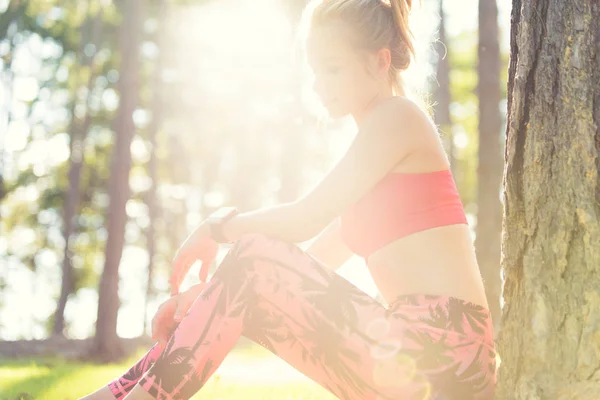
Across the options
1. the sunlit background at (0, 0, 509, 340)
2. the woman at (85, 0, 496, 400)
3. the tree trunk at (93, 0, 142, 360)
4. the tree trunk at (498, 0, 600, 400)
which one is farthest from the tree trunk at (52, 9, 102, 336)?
the tree trunk at (498, 0, 600, 400)

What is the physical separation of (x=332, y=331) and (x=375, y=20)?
1193 mm

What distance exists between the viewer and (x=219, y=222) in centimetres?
264

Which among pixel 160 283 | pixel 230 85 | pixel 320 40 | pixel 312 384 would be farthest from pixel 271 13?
pixel 160 283

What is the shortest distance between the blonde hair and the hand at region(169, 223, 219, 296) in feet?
3.11

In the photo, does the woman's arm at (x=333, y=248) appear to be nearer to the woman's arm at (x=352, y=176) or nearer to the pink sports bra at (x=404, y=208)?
the pink sports bra at (x=404, y=208)

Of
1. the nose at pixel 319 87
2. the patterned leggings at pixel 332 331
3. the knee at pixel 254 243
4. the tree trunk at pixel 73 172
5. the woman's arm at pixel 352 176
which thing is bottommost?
the tree trunk at pixel 73 172

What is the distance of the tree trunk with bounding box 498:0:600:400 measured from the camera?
223 cm

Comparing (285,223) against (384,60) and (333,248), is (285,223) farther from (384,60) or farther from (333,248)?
(384,60)

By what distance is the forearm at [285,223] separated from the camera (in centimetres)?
248

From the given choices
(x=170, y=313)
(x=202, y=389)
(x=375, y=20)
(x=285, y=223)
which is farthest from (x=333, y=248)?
(x=202, y=389)

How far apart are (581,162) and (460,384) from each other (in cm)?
87

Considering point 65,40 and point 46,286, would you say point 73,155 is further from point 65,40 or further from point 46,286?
point 46,286

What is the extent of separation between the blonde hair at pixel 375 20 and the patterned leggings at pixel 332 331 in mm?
870

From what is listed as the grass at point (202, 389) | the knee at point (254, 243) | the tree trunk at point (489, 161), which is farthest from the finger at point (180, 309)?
the tree trunk at point (489, 161)
